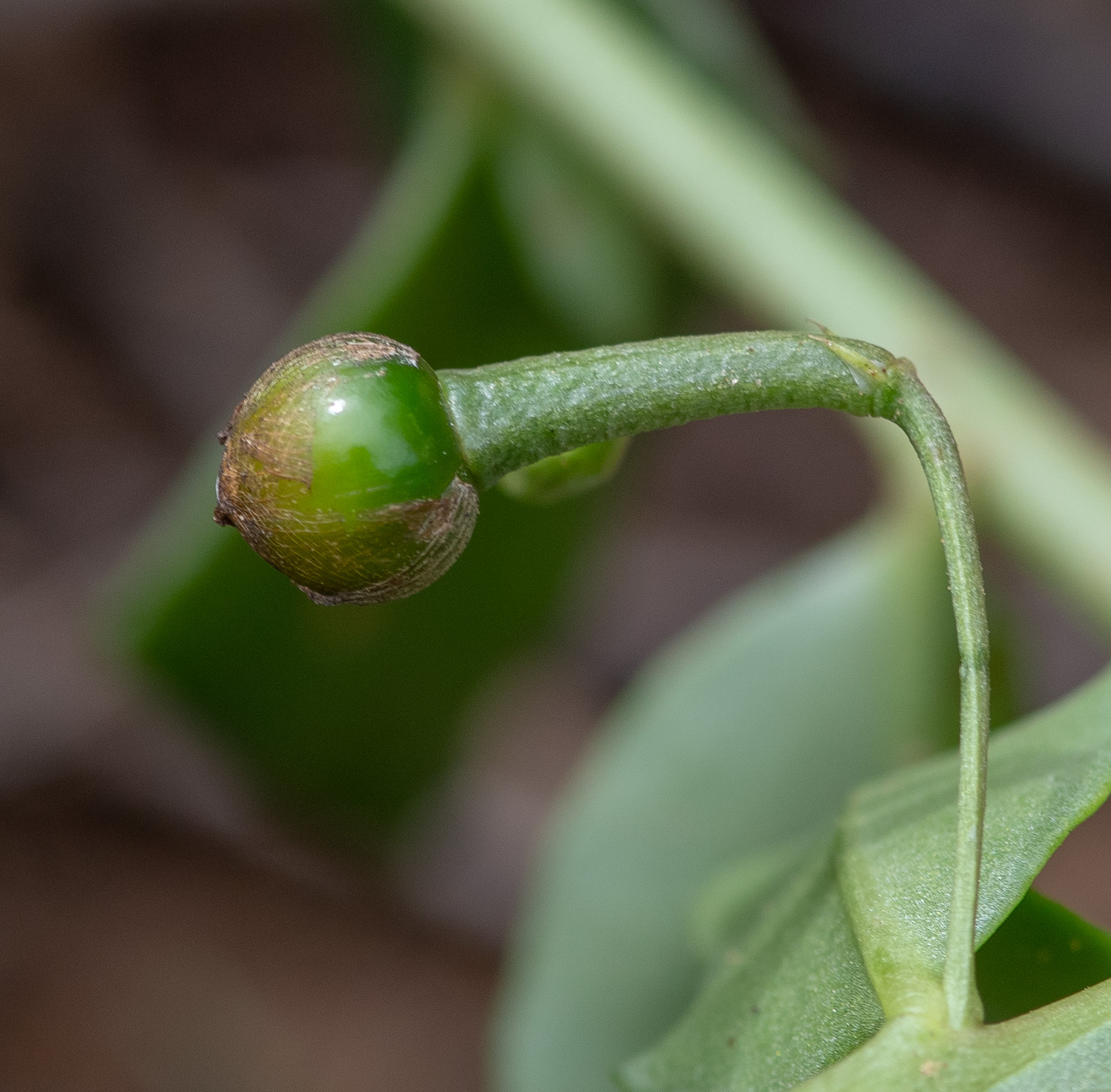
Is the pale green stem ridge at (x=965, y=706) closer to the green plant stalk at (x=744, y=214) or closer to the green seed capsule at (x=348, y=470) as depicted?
the green seed capsule at (x=348, y=470)

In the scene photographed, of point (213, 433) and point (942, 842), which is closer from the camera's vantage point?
point (942, 842)

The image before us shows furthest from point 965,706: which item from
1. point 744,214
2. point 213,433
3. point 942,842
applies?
point 213,433

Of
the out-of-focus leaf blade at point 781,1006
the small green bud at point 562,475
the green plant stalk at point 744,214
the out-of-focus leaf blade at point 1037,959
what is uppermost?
the green plant stalk at point 744,214

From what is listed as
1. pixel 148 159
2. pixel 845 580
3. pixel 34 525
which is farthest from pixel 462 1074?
pixel 148 159

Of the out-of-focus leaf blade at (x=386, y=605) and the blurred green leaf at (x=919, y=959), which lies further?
the out-of-focus leaf blade at (x=386, y=605)

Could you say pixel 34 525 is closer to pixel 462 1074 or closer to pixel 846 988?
pixel 462 1074

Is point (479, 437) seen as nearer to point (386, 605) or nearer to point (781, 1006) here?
point (781, 1006)

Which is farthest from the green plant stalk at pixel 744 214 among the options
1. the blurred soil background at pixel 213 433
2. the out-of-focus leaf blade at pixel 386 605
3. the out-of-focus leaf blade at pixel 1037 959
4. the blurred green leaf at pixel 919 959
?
the blurred soil background at pixel 213 433
